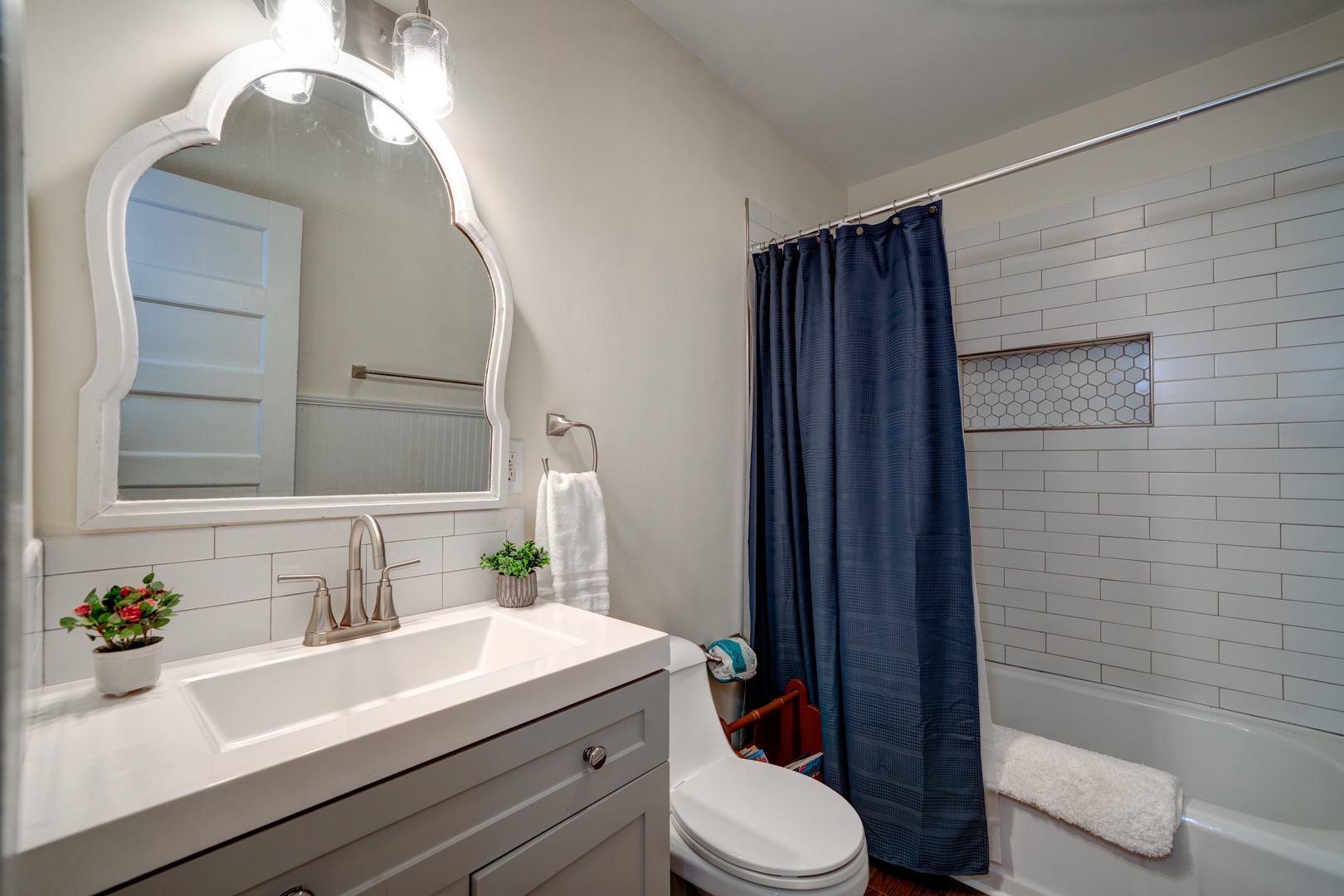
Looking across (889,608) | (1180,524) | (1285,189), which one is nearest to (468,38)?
(889,608)

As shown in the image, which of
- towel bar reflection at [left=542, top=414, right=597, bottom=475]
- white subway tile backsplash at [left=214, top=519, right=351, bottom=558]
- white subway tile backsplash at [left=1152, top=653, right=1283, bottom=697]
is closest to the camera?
white subway tile backsplash at [left=214, top=519, right=351, bottom=558]

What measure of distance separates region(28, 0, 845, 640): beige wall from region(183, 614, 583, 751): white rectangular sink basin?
1.16 ft

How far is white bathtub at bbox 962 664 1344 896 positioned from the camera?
1.44 metres

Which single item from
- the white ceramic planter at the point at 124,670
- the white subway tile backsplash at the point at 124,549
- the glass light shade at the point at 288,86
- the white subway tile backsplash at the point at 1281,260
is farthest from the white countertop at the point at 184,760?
the white subway tile backsplash at the point at 1281,260

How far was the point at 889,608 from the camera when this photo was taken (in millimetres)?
1909

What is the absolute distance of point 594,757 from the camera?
3.29 feet

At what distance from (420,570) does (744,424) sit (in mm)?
1354

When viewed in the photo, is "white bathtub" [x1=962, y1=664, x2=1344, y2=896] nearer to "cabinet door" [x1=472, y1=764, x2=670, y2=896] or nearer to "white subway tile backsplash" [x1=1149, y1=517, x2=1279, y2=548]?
"white subway tile backsplash" [x1=1149, y1=517, x2=1279, y2=548]

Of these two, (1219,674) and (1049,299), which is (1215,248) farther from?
(1219,674)

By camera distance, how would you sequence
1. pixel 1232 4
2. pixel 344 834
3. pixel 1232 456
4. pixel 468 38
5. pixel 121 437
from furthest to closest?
pixel 1232 456 → pixel 1232 4 → pixel 468 38 → pixel 121 437 → pixel 344 834

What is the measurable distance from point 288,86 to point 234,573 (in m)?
0.91

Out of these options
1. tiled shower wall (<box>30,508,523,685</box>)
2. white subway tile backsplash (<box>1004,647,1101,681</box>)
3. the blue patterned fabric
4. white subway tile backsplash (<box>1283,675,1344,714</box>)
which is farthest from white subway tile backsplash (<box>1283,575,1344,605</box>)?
tiled shower wall (<box>30,508,523,685</box>)

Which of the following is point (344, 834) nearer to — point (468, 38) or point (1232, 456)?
point (468, 38)

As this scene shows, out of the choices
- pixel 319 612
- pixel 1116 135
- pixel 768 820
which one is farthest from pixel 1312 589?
pixel 319 612
